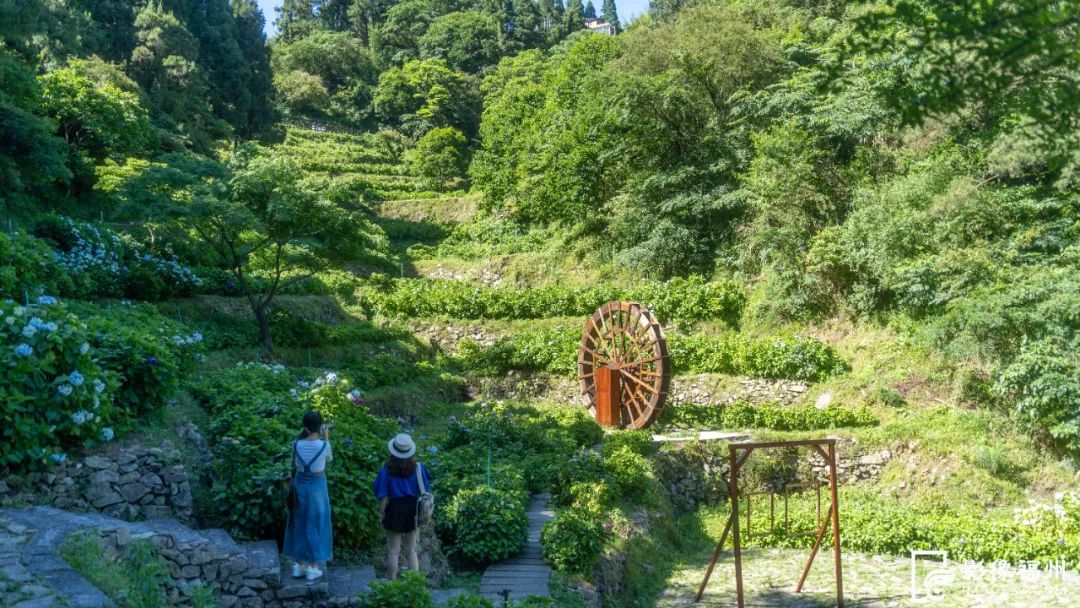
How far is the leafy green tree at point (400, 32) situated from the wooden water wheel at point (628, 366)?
45.5 meters

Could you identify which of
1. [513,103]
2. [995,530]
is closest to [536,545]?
[995,530]

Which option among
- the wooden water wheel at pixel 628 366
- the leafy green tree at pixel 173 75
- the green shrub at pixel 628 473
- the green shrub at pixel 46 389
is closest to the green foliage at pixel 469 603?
the green shrub at pixel 46 389

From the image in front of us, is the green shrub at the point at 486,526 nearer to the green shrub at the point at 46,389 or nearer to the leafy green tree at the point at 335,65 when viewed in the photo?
the green shrub at the point at 46,389

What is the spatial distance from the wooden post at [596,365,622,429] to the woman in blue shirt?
10.0 meters

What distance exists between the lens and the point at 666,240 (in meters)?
22.6

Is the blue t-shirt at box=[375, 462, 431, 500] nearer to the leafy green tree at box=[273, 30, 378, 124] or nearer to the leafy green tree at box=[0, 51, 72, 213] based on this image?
the leafy green tree at box=[0, 51, 72, 213]

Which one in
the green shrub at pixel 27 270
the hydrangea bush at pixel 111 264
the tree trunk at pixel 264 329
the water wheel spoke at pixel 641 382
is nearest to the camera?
the green shrub at pixel 27 270

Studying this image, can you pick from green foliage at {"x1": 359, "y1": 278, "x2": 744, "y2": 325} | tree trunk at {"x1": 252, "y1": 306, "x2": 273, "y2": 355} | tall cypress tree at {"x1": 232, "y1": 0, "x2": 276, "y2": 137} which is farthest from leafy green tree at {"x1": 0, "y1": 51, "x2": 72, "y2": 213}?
tall cypress tree at {"x1": 232, "y1": 0, "x2": 276, "y2": 137}

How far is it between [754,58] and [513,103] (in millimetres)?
13086

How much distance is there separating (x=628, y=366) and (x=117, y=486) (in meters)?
11.0

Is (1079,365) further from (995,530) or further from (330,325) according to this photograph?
(330,325)

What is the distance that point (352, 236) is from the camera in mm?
17328

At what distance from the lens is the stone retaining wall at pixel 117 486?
688 centimetres

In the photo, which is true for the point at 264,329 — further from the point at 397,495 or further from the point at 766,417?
the point at 397,495
